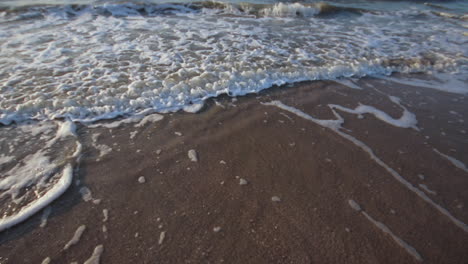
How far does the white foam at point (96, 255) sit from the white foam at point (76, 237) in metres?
0.19

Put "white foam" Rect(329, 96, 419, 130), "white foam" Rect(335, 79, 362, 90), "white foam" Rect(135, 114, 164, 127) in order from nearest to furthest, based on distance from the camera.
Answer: "white foam" Rect(135, 114, 164, 127), "white foam" Rect(329, 96, 419, 130), "white foam" Rect(335, 79, 362, 90)

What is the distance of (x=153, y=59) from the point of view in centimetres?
568

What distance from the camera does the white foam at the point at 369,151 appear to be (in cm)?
277

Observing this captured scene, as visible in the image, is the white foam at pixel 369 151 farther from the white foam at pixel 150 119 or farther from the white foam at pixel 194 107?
the white foam at pixel 150 119

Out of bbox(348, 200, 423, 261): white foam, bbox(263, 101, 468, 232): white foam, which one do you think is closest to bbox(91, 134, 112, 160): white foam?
bbox(263, 101, 468, 232): white foam

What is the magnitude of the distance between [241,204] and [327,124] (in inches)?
73.9

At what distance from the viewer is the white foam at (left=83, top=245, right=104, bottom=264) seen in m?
2.25

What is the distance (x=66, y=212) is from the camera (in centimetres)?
264

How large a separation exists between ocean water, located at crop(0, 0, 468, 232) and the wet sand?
1.31 feet

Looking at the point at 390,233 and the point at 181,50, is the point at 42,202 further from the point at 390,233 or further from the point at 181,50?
the point at 181,50

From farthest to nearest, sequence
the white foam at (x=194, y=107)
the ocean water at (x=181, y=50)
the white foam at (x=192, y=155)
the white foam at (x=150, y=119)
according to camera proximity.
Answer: the ocean water at (x=181, y=50)
the white foam at (x=194, y=107)
the white foam at (x=150, y=119)
the white foam at (x=192, y=155)

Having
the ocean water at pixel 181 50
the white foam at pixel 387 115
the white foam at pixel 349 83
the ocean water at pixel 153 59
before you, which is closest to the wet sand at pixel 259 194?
the white foam at pixel 387 115

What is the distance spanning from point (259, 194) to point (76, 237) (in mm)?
1560

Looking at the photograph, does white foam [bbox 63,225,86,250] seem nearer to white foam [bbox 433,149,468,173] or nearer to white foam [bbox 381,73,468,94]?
white foam [bbox 433,149,468,173]
